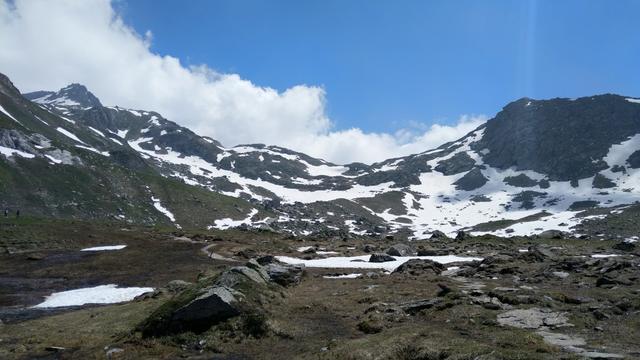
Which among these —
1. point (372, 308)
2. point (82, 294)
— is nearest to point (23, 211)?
point (82, 294)

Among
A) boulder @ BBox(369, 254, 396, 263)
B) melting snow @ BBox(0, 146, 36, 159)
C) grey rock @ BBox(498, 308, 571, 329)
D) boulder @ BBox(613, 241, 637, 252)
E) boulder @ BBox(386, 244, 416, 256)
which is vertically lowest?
grey rock @ BBox(498, 308, 571, 329)

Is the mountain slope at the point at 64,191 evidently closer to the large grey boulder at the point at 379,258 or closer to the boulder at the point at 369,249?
the boulder at the point at 369,249

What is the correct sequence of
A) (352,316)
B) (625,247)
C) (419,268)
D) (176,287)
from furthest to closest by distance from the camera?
(625,247), (419,268), (176,287), (352,316)

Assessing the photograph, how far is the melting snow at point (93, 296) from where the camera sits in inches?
1641

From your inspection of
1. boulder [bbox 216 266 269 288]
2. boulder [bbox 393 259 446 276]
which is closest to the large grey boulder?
boulder [bbox 393 259 446 276]

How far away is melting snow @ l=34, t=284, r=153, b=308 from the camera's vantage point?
41688 millimetres

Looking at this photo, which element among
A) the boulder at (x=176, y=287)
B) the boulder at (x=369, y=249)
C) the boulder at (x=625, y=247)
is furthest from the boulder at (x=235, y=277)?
the boulder at (x=625, y=247)

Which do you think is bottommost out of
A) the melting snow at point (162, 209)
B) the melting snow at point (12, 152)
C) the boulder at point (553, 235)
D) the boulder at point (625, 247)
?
the boulder at point (625, 247)

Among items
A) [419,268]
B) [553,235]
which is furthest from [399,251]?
[553,235]

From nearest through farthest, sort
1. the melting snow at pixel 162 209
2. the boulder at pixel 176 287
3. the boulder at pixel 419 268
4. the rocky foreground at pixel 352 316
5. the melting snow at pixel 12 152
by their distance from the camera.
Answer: the rocky foreground at pixel 352 316 → the boulder at pixel 176 287 → the boulder at pixel 419 268 → the melting snow at pixel 12 152 → the melting snow at pixel 162 209

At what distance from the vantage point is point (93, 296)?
44.2 meters

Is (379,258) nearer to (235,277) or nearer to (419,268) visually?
(419,268)

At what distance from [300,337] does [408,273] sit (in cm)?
2446

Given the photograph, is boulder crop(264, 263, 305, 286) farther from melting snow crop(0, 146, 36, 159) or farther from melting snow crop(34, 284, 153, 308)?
melting snow crop(0, 146, 36, 159)
